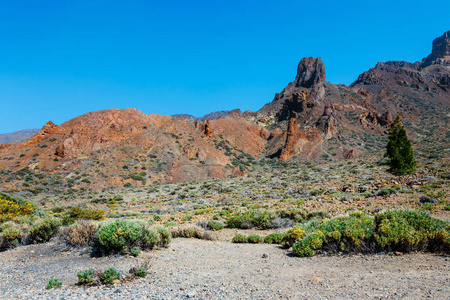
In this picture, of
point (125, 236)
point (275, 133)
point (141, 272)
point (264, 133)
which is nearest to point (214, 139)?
point (264, 133)

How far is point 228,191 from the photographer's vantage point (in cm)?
2938

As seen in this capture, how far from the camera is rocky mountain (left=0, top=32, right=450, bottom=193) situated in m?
41.6

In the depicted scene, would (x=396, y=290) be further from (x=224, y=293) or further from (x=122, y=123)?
(x=122, y=123)

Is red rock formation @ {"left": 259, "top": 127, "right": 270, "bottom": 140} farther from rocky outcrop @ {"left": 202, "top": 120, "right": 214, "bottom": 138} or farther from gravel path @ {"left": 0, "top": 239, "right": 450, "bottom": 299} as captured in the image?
gravel path @ {"left": 0, "top": 239, "right": 450, "bottom": 299}

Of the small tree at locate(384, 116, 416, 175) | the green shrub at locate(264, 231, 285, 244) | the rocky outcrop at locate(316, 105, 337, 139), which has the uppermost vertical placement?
the rocky outcrop at locate(316, 105, 337, 139)

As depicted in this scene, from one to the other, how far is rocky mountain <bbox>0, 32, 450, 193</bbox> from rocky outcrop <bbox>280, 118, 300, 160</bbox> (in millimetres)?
222

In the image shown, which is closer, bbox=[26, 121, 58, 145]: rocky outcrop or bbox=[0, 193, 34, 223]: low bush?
bbox=[0, 193, 34, 223]: low bush

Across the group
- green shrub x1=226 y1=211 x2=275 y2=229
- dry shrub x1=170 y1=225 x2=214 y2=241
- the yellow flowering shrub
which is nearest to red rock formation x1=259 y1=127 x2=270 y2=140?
green shrub x1=226 y1=211 x2=275 y2=229

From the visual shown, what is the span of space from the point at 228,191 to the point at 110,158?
82.3ft

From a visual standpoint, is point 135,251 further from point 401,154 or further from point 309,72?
point 309,72

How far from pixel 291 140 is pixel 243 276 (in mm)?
56012

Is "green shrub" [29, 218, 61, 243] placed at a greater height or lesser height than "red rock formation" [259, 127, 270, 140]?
lesser

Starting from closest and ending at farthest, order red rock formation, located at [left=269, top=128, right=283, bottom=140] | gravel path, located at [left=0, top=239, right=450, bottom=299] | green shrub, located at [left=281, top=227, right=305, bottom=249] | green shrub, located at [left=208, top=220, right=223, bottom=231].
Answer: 1. gravel path, located at [left=0, top=239, right=450, bottom=299]
2. green shrub, located at [left=281, top=227, right=305, bottom=249]
3. green shrub, located at [left=208, top=220, right=223, bottom=231]
4. red rock formation, located at [left=269, top=128, right=283, bottom=140]

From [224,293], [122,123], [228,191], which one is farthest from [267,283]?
[122,123]
